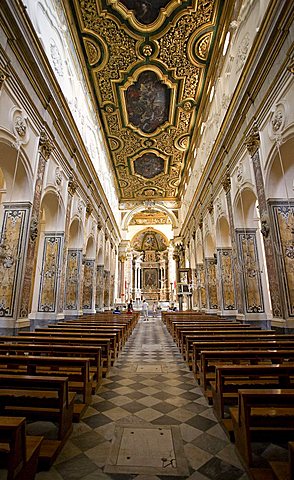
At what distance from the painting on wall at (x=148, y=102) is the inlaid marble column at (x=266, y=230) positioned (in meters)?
6.66

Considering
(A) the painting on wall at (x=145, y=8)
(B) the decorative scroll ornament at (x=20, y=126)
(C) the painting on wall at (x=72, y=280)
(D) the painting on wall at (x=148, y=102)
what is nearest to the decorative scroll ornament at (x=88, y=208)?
(C) the painting on wall at (x=72, y=280)

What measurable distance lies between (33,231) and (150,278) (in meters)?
23.0

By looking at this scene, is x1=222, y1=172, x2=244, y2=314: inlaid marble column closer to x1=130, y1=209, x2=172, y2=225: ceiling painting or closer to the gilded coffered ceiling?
the gilded coffered ceiling

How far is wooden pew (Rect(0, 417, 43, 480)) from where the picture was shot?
1.34 meters

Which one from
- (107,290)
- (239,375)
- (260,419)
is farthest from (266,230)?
(107,290)

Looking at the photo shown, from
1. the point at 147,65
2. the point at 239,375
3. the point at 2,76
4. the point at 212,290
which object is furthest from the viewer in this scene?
the point at 212,290

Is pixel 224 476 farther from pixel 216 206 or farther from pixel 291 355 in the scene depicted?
pixel 216 206

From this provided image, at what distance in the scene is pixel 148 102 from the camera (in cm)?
1245

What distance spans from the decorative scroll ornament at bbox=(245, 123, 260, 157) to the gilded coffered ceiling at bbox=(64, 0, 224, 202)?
16.4 ft

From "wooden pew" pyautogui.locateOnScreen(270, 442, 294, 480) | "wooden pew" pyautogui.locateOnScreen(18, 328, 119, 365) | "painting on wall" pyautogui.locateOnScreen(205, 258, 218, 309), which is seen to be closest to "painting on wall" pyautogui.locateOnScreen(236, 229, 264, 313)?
"painting on wall" pyautogui.locateOnScreen(205, 258, 218, 309)

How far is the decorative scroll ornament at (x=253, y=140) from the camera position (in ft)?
20.6

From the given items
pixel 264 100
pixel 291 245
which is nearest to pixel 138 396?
pixel 291 245

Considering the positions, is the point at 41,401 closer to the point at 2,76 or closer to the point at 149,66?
the point at 2,76

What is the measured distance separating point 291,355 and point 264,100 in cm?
525
